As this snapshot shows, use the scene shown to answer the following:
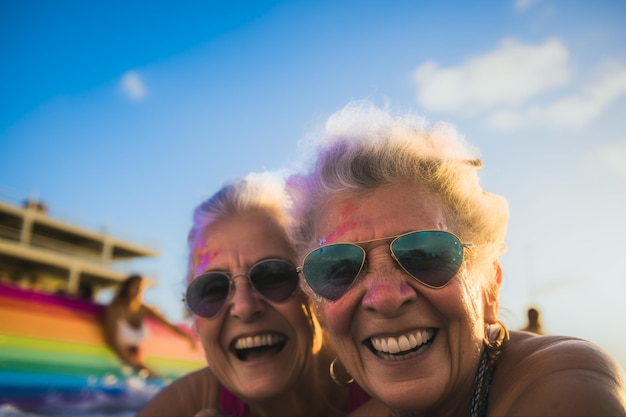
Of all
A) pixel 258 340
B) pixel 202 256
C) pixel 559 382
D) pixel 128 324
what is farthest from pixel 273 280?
pixel 128 324

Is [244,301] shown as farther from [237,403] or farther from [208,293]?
[237,403]

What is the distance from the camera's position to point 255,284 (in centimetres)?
250

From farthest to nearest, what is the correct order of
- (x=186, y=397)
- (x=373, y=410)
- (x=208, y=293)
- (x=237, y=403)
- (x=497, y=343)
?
(x=186, y=397), (x=237, y=403), (x=208, y=293), (x=373, y=410), (x=497, y=343)

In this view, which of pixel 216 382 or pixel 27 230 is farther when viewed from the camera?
pixel 27 230

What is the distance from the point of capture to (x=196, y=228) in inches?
113

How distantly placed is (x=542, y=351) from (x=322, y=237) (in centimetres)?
91

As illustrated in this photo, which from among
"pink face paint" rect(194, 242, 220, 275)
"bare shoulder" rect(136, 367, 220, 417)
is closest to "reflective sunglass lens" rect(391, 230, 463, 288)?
"pink face paint" rect(194, 242, 220, 275)

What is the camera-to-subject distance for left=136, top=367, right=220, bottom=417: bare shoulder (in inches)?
113

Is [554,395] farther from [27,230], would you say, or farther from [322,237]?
[27,230]

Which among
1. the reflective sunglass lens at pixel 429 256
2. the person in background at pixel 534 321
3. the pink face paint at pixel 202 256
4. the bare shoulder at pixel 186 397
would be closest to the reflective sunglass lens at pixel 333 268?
the reflective sunglass lens at pixel 429 256

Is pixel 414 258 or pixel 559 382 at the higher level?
pixel 414 258

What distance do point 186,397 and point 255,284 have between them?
1.02 meters

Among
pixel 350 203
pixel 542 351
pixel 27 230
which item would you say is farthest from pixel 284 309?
pixel 27 230

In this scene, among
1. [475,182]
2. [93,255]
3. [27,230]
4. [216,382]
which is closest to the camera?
[475,182]
